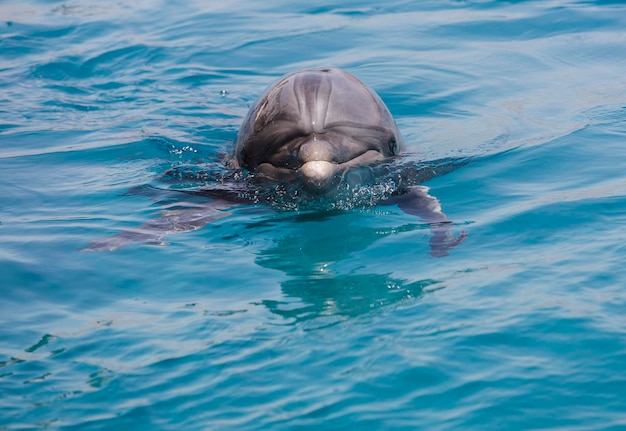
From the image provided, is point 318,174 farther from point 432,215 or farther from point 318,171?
point 432,215

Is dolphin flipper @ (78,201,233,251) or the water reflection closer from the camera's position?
the water reflection

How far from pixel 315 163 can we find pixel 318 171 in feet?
0.27

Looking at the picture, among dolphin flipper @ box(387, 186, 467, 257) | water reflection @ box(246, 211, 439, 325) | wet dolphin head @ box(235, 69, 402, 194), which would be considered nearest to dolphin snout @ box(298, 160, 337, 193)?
wet dolphin head @ box(235, 69, 402, 194)

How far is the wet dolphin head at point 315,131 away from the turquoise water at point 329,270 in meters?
0.41

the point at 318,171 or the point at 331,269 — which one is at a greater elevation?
the point at 318,171

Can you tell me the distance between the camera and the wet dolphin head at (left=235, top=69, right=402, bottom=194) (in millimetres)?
6738

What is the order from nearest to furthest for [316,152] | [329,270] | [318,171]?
[329,270]
[318,171]
[316,152]

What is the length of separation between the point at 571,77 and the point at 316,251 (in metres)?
5.71

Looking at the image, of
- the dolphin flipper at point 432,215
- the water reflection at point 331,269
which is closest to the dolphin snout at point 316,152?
the water reflection at point 331,269

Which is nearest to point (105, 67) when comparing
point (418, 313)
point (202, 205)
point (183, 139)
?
point (183, 139)

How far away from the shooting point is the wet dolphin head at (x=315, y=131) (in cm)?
674

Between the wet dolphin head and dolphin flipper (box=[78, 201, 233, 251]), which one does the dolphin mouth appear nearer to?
the wet dolphin head

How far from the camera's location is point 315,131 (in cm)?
691

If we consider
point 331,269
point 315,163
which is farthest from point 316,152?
point 331,269
